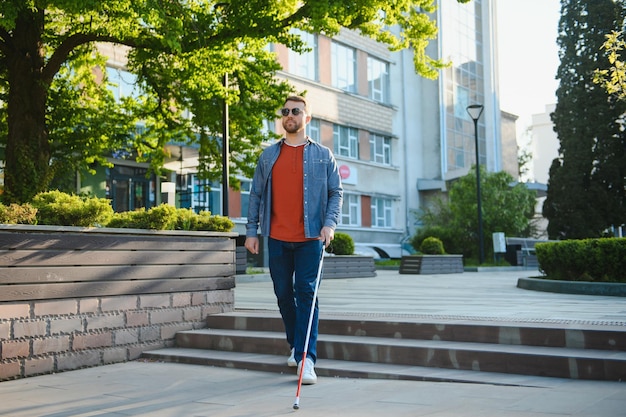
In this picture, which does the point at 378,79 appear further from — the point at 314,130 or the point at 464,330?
the point at 464,330

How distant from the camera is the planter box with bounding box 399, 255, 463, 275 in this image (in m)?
24.0

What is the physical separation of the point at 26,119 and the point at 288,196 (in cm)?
915

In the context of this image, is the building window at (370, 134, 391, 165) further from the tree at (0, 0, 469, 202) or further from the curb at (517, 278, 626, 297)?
the curb at (517, 278, 626, 297)

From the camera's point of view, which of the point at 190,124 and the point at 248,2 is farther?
the point at 190,124

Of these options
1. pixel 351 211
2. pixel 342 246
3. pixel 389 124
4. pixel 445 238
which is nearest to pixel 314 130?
pixel 351 211

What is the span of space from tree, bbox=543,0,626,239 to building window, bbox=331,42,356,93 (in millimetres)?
10886

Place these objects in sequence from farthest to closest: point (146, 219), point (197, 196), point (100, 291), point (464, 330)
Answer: point (197, 196) → point (146, 219) → point (100, 291) → point (464, 330)

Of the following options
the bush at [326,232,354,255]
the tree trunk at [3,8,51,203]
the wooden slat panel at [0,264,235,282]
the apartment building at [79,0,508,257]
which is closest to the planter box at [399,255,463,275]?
the bush at [326,232,354,255]

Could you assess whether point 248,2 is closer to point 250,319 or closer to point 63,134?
point 63,134

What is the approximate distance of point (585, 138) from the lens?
3600 centimetres

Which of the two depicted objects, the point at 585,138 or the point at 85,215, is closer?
the point at 85,215

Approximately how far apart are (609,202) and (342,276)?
20.6 metres

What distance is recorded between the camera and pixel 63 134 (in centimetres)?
1725

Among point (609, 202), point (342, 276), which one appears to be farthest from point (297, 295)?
point (609, 202)
